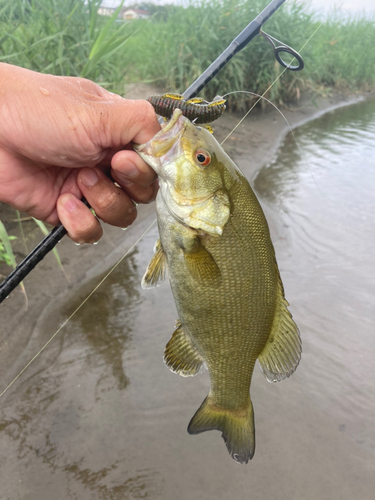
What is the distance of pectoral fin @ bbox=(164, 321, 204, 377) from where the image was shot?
1.67 metres

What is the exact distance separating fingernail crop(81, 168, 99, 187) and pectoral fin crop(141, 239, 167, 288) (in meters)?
0.42

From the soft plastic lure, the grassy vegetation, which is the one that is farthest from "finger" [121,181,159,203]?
the grassy vegetation

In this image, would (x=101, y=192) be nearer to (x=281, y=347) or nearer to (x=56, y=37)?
(x=281, y=347)

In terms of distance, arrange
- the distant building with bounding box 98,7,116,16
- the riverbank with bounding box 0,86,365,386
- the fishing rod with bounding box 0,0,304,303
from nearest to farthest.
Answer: the fishing rod with bounding box 0,0,304,303, the riverbank with bounding box 0,86,365,386, the distant building with bounding box 98,7,116,16

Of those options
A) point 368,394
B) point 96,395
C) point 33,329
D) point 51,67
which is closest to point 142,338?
point 96,395

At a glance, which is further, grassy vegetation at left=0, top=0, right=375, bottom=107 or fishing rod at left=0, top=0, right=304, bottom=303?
grassy vegetation at left=0, top=0, right=375, bottom=107

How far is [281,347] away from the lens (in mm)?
1603

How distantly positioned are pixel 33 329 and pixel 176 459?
1439 millimetres

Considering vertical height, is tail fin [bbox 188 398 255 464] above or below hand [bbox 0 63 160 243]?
below

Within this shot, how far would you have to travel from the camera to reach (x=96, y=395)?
8.88 ft

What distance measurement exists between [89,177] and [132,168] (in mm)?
305

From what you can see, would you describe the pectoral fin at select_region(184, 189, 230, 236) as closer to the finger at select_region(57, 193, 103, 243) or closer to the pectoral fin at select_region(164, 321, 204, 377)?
the pectoral fin at select_region(164, 321, 204, 377)

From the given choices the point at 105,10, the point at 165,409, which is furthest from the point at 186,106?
the point at 105,10

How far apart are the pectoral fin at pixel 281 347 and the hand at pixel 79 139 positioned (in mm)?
720
